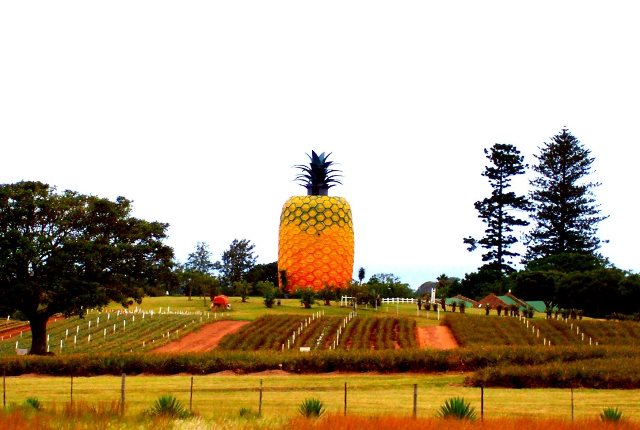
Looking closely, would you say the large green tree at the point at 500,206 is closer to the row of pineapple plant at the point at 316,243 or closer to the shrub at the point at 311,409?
the row of pineapple plant at the point at 316,243

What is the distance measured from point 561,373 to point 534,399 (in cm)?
458

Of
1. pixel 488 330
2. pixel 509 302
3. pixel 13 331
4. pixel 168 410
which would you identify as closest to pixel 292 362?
pixel 168 410

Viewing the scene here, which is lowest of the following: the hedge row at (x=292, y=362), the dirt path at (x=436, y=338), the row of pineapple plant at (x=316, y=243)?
the hedge row at (x=292, y=362)

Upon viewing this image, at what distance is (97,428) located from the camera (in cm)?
1423

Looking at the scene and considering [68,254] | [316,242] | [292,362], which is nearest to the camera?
[292,362]

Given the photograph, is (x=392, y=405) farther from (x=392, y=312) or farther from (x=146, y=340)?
(x=392, y=312)

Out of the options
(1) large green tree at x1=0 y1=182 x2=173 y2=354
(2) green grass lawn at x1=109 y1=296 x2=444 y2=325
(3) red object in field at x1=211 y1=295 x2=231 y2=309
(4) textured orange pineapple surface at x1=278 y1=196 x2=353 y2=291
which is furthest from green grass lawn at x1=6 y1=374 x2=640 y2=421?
(4) textured orange pineapple surface at x1=278 y1=196 x2=353 y2=291

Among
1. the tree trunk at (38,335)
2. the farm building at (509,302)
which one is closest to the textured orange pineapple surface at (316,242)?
the farm building at (509,302)

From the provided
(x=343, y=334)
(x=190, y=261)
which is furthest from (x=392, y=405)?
(x=190, y=261)

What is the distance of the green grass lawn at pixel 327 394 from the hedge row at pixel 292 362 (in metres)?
1.10

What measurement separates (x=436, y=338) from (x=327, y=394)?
21.8m

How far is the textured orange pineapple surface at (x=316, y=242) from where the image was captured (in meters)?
89.9

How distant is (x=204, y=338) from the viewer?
48.2m

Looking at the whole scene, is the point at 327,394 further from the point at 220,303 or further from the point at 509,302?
the point at 509,302
